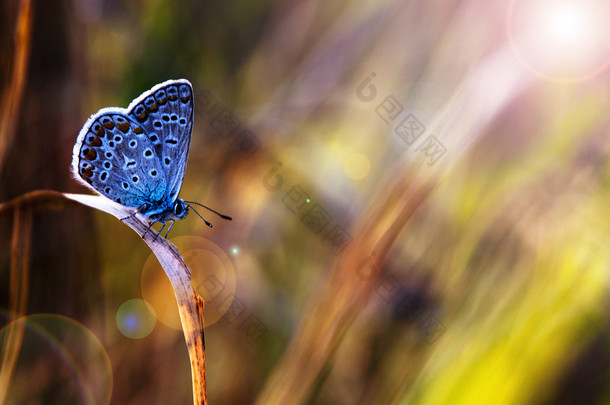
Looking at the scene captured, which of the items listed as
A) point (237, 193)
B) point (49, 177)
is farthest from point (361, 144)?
point (49, 177)

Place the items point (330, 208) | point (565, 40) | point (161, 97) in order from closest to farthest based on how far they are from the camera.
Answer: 1. point (161, 97)
2. point (565, 40)
3. point (330, 208)

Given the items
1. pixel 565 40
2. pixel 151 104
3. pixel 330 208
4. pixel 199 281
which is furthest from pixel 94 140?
pixel 565 40

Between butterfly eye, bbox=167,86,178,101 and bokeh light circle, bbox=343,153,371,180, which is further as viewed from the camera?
bokeh light circle, bbox=343,153,371,180

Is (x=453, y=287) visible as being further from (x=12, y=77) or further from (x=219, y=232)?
(x=12, y=77)

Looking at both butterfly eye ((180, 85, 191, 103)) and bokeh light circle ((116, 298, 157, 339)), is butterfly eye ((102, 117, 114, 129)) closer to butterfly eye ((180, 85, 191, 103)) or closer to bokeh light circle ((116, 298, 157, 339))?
butterfly eye ((180, 85, 191, 103))

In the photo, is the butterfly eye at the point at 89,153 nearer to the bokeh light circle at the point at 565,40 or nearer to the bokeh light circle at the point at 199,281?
the bokeh light circle at the point at 199,281

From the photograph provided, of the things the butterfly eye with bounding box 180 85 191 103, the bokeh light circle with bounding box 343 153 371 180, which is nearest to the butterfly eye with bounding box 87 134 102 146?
the butterfly eye with bounding box 180 85 191 103

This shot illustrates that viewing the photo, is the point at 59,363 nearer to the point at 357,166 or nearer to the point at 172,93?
the point at 172,93
